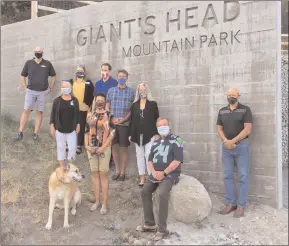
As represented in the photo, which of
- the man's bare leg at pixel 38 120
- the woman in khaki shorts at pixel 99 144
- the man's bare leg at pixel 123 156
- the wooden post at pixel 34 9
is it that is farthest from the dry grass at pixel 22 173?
the wooden post at pixel 34 9

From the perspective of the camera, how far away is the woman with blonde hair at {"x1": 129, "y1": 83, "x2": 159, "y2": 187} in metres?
6.31

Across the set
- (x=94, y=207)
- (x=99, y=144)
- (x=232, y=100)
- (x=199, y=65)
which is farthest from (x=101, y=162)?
(x=199, y=65)

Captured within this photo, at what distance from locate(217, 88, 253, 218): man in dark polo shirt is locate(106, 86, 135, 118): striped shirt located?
163 centimetres

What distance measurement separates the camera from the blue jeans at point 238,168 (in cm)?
575

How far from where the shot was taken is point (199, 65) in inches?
264

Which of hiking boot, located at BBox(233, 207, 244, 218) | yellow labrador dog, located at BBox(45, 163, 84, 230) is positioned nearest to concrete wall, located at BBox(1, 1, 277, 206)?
hiking boot, located at BBox(233, 207, 244, 218)

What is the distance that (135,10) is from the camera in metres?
7.48

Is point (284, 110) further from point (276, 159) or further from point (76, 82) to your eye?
point (76, 82)

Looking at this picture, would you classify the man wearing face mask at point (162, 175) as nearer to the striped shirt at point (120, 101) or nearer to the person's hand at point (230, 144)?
the person's hand at point (230, 144)

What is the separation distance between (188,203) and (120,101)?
7.09ft

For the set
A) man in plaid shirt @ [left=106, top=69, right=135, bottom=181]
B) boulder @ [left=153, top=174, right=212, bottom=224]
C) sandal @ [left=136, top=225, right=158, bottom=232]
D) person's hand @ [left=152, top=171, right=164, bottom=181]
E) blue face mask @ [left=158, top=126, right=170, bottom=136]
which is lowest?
sandal @ [left=136, top=225, right=158, bottom=232]

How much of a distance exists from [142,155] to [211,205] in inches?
54.2

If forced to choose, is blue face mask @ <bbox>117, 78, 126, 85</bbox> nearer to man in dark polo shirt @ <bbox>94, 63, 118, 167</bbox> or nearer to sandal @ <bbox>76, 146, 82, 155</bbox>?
man in dark polo shirt @ <bbox>94, 63, 118, 167</bbox>

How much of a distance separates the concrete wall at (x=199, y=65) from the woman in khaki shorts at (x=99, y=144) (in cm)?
153
